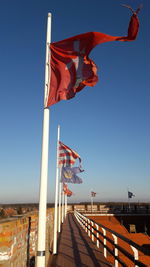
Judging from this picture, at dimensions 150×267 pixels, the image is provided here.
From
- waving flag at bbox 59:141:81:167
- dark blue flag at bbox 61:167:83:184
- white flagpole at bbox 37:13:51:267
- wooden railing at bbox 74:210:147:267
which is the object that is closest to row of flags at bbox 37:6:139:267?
white flagpole at bbox 37:13:51:267

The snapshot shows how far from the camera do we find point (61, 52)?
218 inches

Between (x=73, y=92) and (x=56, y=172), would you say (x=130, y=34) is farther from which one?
(x=56, y=172)

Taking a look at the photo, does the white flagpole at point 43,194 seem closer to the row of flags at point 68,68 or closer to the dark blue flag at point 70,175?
the row of flags at point 68,68

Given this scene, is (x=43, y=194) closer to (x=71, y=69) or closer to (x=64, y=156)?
(x=71, y=69)

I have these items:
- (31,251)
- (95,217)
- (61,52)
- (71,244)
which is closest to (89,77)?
(61,52)

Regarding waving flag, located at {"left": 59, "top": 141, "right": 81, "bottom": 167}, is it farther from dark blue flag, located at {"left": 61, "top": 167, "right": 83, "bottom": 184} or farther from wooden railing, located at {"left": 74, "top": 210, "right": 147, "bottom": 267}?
wooden railing, located at {"left": 74, "top": 210, "right": 147, "bottom": 267}

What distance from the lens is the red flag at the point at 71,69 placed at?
5.25m

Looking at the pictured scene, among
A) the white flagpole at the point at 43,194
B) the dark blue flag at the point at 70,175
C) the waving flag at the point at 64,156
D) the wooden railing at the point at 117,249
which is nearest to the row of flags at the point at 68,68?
the white flagpole at the point at 43,194

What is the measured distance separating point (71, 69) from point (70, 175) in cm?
864

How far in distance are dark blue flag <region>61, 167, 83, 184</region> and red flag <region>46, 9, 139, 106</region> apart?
7.56m

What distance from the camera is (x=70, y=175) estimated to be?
13250 mm

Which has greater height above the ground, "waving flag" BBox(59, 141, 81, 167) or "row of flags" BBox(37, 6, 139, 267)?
"row of flags" BBox(37, 6, 139, 267)

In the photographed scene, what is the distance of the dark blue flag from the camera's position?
12.8m

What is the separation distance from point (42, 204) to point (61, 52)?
3.29 metres
